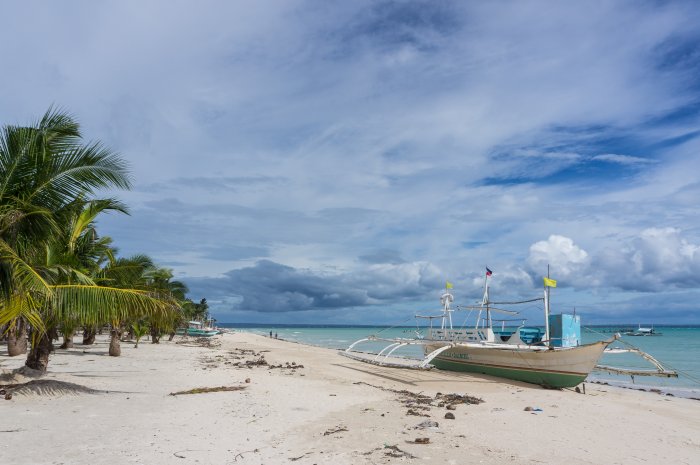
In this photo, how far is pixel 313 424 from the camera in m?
9.66

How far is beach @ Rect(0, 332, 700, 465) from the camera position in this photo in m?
7.37

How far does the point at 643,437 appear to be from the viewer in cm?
1041

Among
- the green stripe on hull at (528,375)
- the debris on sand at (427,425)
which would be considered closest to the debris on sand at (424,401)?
the debris on sand at (427,425)

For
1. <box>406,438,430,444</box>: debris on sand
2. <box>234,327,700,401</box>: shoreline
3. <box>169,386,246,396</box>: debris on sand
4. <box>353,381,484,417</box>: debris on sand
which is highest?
<box>406,438,430,444</box>: debris on sand

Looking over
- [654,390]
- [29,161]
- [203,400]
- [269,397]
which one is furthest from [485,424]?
[654,390]

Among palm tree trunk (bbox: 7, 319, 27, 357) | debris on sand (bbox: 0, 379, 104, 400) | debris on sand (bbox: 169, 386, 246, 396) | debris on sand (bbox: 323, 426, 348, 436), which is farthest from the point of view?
palm tree trunk (bbox: 7, 319, 27, 357)

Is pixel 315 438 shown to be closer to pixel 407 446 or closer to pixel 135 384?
pixel 407 446

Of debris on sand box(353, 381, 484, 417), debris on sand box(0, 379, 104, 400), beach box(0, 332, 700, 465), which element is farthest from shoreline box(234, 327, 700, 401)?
debris on sand box(0, 379, 104, 400)

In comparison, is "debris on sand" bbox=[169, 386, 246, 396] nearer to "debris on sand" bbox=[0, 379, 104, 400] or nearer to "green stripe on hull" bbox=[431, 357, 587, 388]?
"debris on sand" bbox=[0, 379, 104, 400]

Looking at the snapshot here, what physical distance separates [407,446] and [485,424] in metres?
3.26

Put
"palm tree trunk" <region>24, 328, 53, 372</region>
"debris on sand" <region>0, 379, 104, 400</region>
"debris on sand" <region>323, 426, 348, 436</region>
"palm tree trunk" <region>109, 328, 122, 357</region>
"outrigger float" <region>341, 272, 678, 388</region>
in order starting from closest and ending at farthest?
"debris on sand" <region>323, 426, 348, 436</region>
"debris on sand" <region>0, 379, 104, 400</region>
"palm tree trunk" <region>24, 328, 53, 372</region>
"outrigger float" <region>341, 272, 678, 388</region>
"palm tree trunk" <region>109, 328, 122, 357</region>

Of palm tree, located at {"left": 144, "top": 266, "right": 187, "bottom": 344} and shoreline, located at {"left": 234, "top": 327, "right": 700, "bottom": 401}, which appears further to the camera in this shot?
shoreline, located at {"left": 234, "top": 327, "right": 700, "bottom": 401}

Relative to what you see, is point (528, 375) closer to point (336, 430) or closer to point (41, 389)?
point (336, 430)

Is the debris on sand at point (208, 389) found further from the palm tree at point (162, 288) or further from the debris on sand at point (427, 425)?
the debris on sand at point (427, 425)
